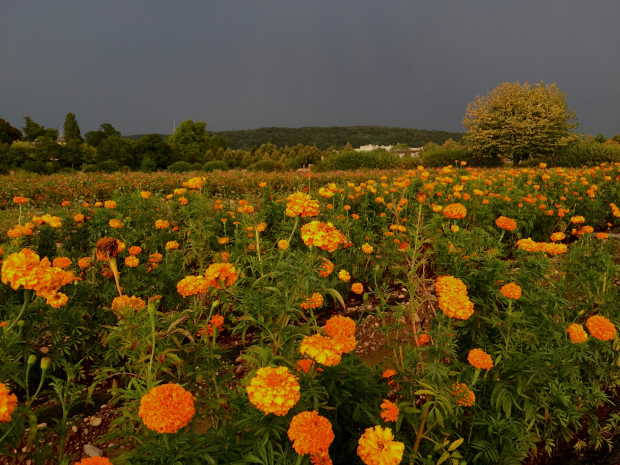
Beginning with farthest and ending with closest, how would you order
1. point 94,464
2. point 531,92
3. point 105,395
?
1. point 531,92
2. point 105,395
3. point 94,464

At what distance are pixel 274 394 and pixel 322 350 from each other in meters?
0.24

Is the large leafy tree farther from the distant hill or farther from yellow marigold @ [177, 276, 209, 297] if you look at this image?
the distant hill

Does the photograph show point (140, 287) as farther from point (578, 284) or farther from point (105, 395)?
point (578, 284)

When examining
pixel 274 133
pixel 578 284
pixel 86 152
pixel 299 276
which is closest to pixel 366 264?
pixel 578 284

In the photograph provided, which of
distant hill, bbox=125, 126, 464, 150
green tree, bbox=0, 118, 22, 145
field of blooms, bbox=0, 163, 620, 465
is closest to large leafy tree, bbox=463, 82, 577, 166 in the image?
field of blooms, bbox=0, 163, 620, 465

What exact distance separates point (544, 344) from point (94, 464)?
2.07m

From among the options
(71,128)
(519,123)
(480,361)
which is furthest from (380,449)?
(71,128)

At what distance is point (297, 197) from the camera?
6.90 feet

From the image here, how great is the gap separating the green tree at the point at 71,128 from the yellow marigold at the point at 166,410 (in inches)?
2180

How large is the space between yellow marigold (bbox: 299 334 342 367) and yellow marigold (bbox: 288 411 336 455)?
0.69 ft

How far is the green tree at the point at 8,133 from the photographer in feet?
117

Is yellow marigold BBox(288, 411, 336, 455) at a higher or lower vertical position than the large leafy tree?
lower

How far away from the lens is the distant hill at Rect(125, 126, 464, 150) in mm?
81938

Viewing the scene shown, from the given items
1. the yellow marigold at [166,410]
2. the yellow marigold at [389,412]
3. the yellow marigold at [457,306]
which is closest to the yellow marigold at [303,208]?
the yellow marigold at [457,306]
